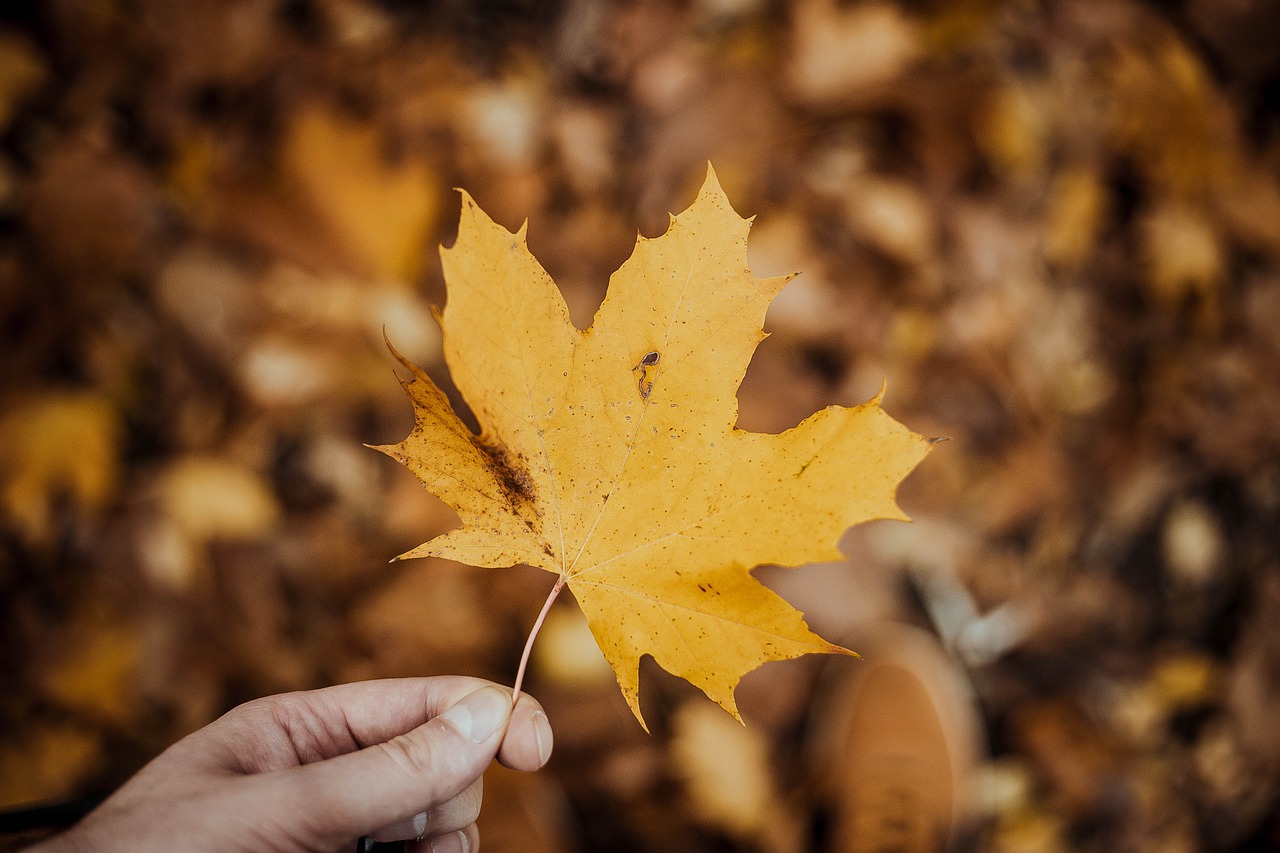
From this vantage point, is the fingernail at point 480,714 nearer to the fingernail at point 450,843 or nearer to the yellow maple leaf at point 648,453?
the yellow maple leaf at point 648,453

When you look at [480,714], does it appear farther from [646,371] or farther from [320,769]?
[646,371]

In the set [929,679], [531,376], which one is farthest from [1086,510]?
[531,376]

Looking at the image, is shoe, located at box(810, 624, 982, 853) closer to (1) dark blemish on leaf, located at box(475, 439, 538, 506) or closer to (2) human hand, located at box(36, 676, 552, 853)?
(2) human hand, located at box(36, 676, 552, 853)

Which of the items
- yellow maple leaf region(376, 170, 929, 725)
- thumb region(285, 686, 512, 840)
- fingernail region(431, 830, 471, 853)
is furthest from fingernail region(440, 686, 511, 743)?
fingernail region(431, 830, 471, 853)

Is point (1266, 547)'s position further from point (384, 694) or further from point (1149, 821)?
point (384, 694)

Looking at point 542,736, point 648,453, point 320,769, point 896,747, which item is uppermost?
point 648,453

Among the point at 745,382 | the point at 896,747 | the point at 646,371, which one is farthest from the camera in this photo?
the point at 896,747

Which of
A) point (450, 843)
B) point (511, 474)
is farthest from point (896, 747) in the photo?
point (511, 474)

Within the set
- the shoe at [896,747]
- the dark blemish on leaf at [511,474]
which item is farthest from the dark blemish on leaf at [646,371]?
the shoe at [896,747]
